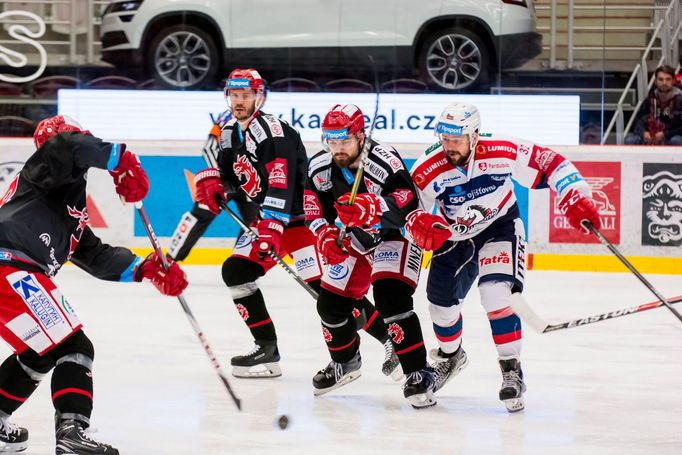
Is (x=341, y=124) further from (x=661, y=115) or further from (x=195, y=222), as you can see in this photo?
(x=661, y=115)

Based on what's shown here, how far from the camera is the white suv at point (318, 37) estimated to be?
815cm

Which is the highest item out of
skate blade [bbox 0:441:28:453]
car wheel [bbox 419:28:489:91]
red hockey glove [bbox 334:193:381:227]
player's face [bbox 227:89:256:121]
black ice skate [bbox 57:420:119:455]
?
car wheel [bbox 419:28:489:91]

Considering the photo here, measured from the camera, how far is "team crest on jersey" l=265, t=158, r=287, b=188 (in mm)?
4535

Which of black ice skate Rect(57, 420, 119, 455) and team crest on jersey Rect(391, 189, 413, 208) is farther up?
team crest on jersey Rect(391, 189, 413, 208)

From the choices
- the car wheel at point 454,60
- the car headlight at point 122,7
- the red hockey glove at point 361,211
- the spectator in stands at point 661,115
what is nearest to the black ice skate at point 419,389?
the red hockey glove at point 361,211

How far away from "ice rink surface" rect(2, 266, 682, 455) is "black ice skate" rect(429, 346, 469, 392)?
0.06 m

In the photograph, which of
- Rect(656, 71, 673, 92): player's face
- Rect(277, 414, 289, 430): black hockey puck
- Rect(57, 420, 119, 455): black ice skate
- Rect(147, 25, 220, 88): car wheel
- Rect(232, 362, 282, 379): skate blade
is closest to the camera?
Rect(57, 420, 119, 455): black ice skate

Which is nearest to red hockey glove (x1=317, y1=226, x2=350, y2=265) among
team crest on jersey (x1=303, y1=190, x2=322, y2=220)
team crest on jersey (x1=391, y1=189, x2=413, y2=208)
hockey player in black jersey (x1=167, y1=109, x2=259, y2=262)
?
team crest on jersey (x1=303, y1=190, x2=322, y2=220)

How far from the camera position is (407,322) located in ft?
13.3

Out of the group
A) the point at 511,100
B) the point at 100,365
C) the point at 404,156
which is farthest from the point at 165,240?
the point at 100,365

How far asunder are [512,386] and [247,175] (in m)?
1.42

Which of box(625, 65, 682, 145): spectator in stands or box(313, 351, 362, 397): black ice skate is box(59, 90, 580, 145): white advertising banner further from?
box(313, 351, 362, 397): black ice skate

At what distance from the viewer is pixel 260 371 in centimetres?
464

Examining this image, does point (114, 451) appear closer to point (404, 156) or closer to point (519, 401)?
point (519, 401)
